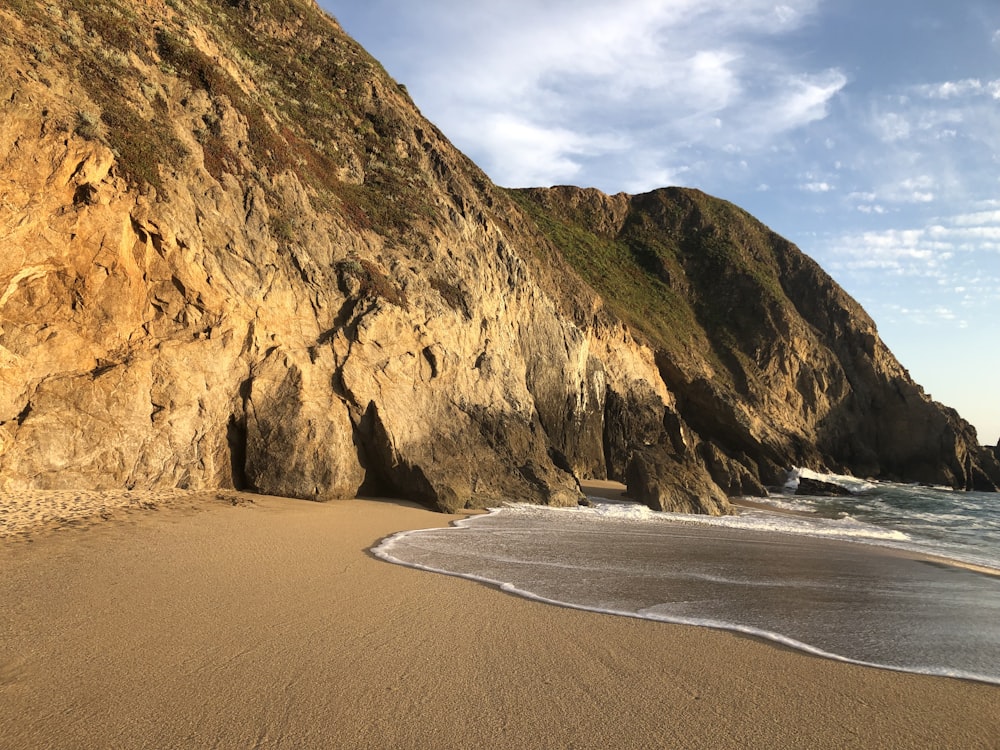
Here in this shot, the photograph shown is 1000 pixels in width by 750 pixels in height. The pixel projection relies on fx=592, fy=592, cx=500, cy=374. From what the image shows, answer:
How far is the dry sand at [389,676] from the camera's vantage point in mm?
3084

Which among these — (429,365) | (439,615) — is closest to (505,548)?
(439,615)

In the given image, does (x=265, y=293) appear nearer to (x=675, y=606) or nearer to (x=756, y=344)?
(x=675, y=606)

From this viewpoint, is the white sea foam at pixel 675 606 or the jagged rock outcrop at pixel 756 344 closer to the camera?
the white sea foam at pixel 675 606

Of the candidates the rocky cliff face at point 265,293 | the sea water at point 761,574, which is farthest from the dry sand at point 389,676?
the rocky cliff face at point 265,293

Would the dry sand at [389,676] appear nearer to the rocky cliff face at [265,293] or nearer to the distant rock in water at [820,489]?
the rocky cliff face at [265,293]

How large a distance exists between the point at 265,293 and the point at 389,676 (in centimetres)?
1036

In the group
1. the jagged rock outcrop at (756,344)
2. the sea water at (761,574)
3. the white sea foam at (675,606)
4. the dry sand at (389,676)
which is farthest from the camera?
the jagged rock outcrop at (756,344)

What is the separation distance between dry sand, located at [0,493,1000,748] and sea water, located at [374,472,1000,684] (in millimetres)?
535

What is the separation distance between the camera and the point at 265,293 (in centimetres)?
1247

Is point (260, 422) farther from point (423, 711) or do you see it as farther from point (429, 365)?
point (423, 711)

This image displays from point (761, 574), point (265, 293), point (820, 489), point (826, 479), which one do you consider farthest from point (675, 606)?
point (826, 479)

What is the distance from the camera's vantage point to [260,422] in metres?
11.6

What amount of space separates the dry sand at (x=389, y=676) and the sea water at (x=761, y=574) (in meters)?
0.54

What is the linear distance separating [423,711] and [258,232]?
11828 millimetres
